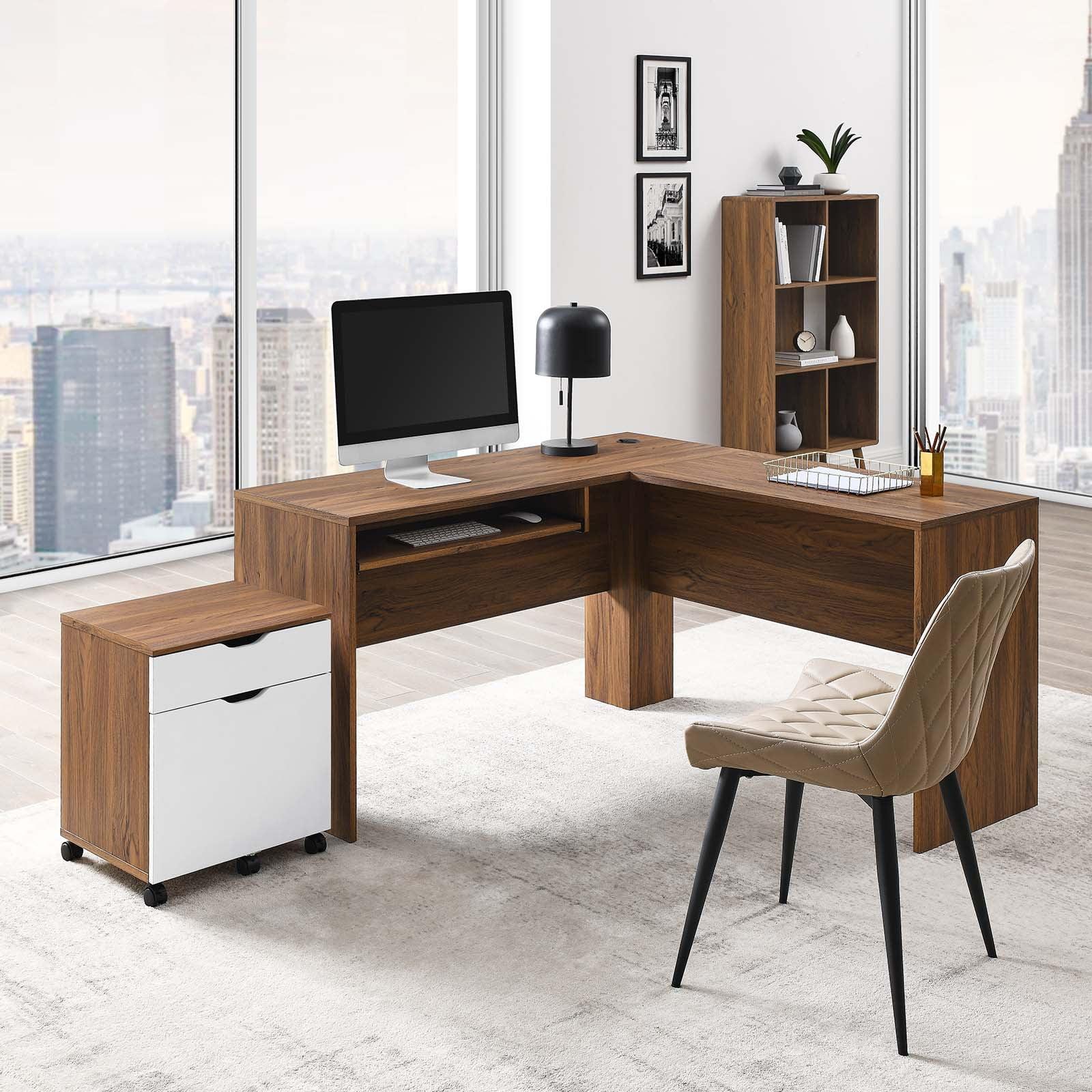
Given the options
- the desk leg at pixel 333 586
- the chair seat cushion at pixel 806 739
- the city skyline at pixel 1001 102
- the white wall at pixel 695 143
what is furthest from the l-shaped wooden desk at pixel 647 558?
the city skyline at pixel 1001 102

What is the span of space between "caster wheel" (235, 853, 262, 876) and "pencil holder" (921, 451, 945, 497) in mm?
1701

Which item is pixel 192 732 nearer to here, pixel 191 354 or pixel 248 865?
pixel 248 865

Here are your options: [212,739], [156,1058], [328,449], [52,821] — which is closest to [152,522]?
[328,449]

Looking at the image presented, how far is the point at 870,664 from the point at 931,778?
2.24m

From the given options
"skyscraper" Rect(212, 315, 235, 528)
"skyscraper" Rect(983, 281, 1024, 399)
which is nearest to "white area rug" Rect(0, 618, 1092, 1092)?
"skyscraper" Rect(212, 315, 235, 528)

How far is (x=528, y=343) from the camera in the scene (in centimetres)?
652

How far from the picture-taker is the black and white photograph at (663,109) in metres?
6.51

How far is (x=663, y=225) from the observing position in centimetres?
669

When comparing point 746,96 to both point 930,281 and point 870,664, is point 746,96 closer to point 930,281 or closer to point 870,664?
point 930,281

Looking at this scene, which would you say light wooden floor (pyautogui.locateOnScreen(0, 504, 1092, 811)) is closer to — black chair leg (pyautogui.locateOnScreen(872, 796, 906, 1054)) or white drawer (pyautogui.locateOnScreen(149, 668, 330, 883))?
white drawer (pyautogui.locateOnScreen(149, 668, 330, 883))

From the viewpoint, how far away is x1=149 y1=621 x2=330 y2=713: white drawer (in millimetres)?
3096

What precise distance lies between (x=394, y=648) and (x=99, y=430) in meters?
1.64

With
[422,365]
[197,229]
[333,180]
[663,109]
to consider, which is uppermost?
[663,109]

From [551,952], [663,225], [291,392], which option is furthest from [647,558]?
[663,225]
